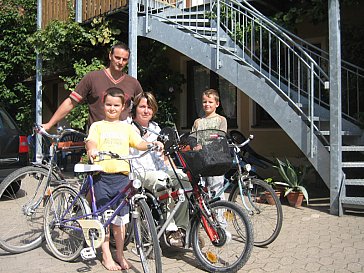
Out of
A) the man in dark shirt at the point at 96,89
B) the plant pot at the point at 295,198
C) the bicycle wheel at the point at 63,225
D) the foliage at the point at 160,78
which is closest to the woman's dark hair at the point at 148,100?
the man in dark shirt at the point at 96,89

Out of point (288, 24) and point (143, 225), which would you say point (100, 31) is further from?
point (143, 225)

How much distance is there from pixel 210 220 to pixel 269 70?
3475 millimetres

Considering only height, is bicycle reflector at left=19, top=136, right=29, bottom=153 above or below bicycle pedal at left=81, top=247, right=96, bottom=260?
above

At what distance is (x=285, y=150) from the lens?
28.1 feet

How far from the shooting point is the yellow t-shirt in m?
3.45

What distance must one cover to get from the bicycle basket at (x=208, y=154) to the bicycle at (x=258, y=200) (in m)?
0.58

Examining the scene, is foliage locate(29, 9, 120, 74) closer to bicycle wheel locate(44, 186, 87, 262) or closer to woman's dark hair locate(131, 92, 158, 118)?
woman's dark hair locate(131, 92, 158, 118)

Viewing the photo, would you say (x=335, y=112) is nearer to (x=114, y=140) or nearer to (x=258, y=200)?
(x=258, y=200)

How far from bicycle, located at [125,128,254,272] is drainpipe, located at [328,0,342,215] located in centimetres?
248

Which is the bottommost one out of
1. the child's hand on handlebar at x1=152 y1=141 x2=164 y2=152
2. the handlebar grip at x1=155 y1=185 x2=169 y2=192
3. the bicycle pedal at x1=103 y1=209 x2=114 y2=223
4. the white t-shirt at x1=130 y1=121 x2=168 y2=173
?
the bicycle pedal at x1=103 y1=209 x2=114 y2=223

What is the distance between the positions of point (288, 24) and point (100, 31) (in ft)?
12.4

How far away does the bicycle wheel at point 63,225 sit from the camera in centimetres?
364

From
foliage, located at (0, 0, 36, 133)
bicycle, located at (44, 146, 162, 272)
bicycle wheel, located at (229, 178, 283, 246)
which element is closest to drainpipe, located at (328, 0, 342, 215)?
bicycle wheel, located at (229, 178, 283, 246)

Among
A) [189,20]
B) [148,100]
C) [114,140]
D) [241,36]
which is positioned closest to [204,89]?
[189,20]
